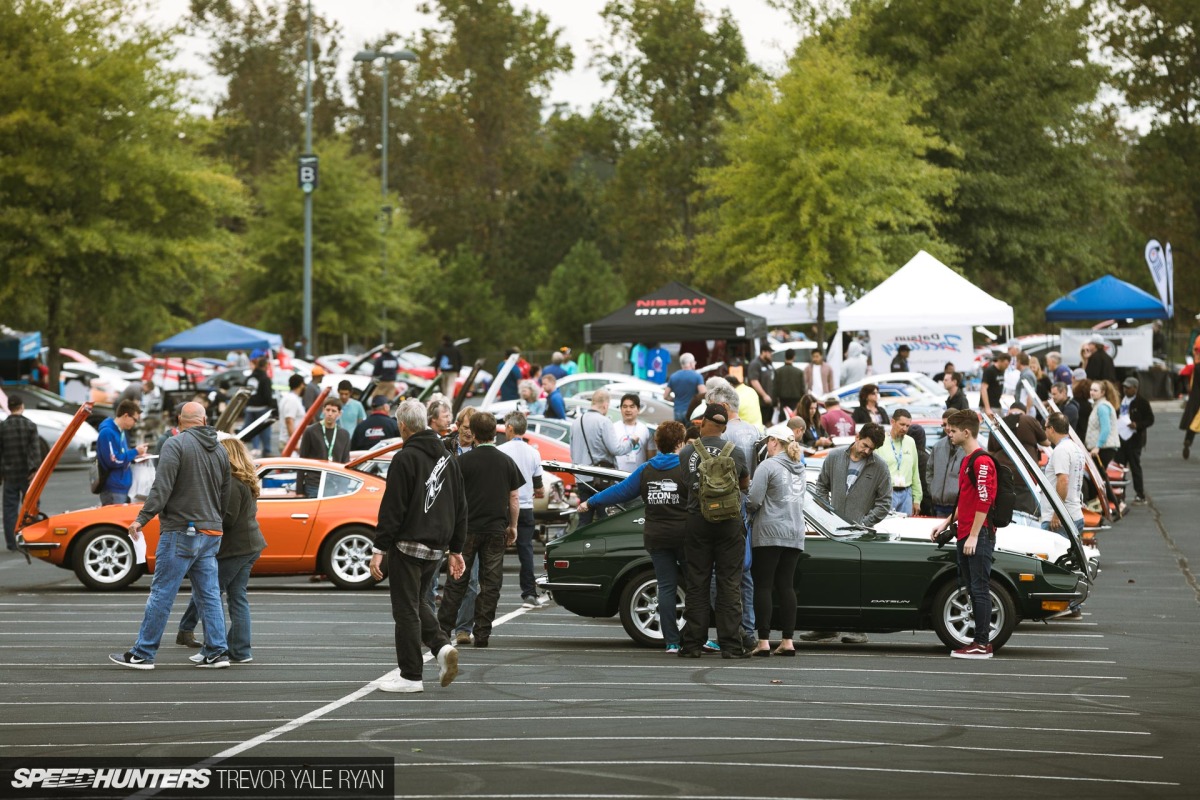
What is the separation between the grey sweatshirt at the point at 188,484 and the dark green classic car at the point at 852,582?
102 inches

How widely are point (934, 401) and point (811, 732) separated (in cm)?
1945

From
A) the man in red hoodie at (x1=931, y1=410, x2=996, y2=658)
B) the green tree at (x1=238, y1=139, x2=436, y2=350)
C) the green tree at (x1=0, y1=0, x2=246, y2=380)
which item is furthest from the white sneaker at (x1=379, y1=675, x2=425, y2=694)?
the green tree at (x1=238, y1=139, x2=436, y2=350)

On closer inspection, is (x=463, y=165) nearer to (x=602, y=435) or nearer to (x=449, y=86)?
(x=449, y=86)

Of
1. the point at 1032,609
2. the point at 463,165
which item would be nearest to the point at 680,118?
the point at 463,165

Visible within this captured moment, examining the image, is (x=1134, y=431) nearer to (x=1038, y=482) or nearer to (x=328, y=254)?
(x=1038, y=482)

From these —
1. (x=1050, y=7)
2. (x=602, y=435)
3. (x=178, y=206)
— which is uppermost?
(x=1050, y=7)

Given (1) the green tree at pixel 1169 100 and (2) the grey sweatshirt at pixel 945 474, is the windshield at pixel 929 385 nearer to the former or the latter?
(2) the grey sweatshirt at pixel 945 474

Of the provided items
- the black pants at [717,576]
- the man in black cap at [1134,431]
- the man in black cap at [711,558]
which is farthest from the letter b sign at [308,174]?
the black pants at [717,576]

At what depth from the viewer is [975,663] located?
39.4ft

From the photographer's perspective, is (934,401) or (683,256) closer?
(934,401)

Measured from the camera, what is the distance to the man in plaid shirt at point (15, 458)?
2036 centimetres

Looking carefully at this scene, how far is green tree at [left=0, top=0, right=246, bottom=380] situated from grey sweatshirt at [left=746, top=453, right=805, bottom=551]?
1049 inches

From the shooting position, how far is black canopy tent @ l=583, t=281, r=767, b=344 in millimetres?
34375

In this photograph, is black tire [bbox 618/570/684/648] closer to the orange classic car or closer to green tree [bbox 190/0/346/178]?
the orange classic car
